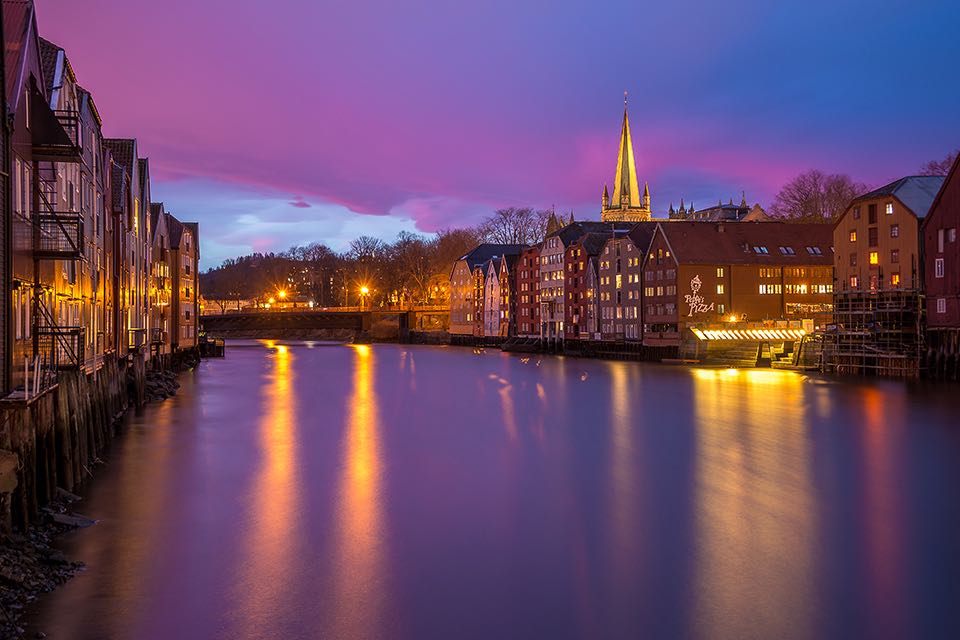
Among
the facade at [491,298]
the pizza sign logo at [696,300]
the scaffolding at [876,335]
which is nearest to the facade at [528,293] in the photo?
the facade at [491,298]

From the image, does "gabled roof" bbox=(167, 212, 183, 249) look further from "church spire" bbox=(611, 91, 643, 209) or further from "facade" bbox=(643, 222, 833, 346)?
"church spire" bbox=(611, 91, 643, 209)

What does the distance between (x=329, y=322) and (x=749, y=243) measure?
241 ft

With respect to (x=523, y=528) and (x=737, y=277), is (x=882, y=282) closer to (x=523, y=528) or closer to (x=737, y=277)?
(x=737, y=277)

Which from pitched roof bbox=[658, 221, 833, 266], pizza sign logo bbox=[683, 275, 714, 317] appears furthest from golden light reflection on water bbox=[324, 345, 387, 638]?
pitched roof bbox=[658, 221, 833, 266]

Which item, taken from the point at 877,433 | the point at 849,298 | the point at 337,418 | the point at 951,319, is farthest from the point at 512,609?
the point at 849,298

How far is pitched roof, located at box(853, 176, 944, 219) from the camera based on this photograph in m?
62.9

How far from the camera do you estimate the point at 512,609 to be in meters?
14.9

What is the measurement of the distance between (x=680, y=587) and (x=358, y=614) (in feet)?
19.9

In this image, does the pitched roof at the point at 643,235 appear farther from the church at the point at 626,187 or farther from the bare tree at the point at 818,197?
the church at the point at 626,187

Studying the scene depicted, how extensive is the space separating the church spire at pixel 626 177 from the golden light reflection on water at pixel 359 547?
485 ft

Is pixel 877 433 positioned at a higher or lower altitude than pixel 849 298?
lower

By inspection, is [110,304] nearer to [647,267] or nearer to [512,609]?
[512,609]

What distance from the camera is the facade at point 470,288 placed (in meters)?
140

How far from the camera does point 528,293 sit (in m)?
126
